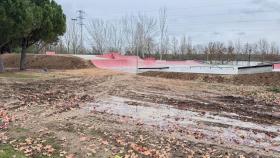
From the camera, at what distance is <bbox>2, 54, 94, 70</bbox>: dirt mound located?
40062 millimetres

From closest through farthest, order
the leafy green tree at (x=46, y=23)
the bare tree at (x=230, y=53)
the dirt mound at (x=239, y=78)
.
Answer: the dirt mound at (x=239, y=78), the leafy green tree at (x=46, y=23), the bare tree at (x=230, y=53)

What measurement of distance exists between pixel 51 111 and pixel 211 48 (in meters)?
68.0

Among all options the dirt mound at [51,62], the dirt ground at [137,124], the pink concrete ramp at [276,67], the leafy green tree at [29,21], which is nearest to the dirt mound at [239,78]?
the pink concrete ramp at [276,67]

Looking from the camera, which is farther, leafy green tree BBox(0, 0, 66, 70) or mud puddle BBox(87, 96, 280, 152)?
leafy green tree BBox(0, 0, 66, 70)

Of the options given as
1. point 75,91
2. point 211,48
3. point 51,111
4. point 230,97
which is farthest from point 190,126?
point 211,48

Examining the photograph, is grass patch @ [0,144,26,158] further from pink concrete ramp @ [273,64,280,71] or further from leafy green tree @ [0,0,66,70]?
pink concrete ramp @ [273,64,280,71]

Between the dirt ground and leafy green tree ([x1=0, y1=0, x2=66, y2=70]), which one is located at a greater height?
leafy green tree ([x1=0, y1=0, x2=66, y2=70])

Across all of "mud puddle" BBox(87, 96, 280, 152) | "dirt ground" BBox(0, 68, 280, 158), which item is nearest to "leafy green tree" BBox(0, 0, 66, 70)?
"dirt ground" BBox(0, 68, 280, 158)

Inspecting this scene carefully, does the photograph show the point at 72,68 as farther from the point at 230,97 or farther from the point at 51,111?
the point at 51,111

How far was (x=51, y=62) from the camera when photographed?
137ft

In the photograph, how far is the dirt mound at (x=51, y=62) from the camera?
131ft

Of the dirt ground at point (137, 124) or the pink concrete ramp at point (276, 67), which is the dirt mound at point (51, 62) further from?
the dirt ground at point (137, 124)

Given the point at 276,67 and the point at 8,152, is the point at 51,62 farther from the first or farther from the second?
the point at 8,152

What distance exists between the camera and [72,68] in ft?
129
